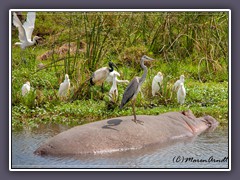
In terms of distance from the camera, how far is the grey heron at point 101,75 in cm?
2071

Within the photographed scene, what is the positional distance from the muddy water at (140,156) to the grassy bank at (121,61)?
0.44m

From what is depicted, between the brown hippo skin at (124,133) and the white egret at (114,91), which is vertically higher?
the white egret at (114,91)

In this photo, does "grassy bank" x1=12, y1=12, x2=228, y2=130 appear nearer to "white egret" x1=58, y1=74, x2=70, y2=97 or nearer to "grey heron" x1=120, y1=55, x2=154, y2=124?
"white egret" x1=58, y1=74, x2=70, y2=97

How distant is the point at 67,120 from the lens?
67.1 feet

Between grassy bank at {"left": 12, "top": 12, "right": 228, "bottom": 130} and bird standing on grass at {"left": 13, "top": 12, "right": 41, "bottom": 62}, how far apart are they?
13 cm

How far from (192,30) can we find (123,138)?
7.32 ft

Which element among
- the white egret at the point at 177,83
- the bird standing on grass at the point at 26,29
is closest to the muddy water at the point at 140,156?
the white egret at the point at 177,83

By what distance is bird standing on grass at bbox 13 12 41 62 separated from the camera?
19.8m

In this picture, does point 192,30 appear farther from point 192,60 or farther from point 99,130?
point 99,130

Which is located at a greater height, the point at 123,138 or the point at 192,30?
the point at 192,30

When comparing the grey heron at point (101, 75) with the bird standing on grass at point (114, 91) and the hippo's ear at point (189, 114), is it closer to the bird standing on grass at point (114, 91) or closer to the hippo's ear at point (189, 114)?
the bird standing on grass at point (114, 91)

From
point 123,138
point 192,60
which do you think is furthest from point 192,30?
point 123,138

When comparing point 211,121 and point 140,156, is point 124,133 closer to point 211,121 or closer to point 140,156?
point 140,156

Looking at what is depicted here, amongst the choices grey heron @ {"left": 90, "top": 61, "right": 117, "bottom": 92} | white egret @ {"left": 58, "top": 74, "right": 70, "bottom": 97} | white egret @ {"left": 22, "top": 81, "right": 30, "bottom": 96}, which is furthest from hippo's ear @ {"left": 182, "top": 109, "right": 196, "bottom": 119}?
white egret @ {"left": 22, "top": 81, "right": 30, "bottom": 96}
